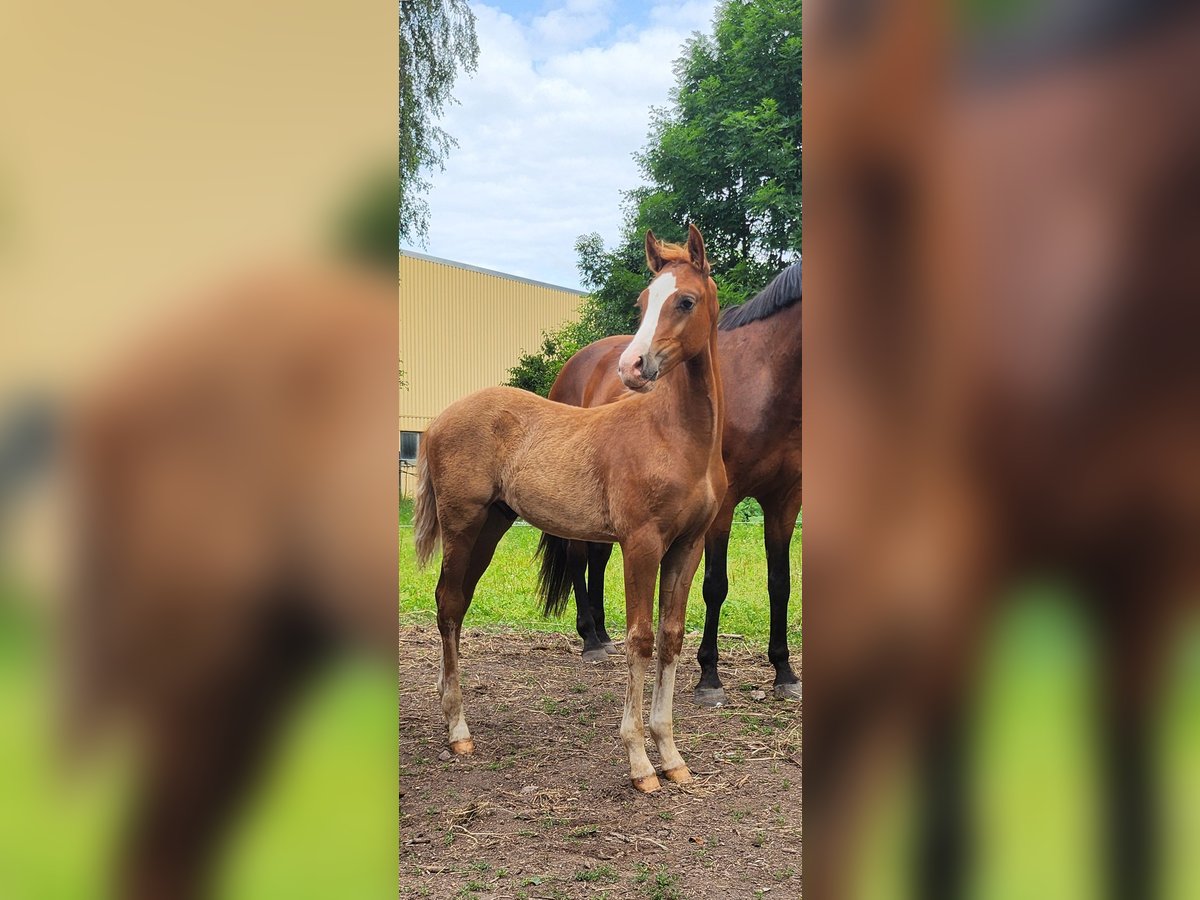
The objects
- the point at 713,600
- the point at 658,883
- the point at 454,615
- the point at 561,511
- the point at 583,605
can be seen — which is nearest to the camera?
the point at 658,883

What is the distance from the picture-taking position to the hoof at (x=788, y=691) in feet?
16.3

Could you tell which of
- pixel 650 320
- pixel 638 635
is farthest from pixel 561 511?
pixel 650 320

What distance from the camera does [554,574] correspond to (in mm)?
5965

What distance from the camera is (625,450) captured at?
368cm

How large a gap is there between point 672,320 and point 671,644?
1.20 metres

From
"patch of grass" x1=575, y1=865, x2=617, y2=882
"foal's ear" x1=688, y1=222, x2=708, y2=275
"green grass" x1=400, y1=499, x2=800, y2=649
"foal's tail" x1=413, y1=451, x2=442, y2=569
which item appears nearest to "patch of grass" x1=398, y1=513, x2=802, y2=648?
"green grass" x1=400, y1=499, x2=800, y2=649

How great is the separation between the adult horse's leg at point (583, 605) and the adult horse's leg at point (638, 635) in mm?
2287
